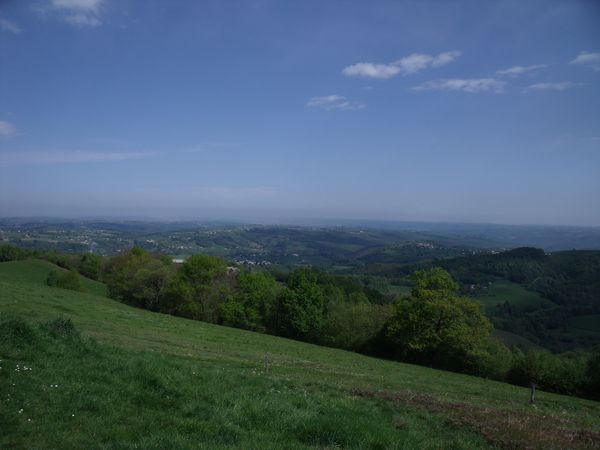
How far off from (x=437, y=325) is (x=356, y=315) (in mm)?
11645

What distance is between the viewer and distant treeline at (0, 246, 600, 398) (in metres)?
40.6

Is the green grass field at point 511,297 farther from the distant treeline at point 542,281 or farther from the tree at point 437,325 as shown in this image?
the tree at point 437,325

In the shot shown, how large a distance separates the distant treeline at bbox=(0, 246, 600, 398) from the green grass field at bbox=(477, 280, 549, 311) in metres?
77.4

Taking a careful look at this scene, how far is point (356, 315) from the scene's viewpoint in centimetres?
5284

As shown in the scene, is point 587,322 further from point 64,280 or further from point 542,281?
point 64,280

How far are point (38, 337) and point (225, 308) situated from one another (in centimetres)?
4799

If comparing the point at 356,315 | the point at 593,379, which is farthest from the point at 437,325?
the point at 593,379

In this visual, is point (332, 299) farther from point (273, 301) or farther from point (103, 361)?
point (103, 361)

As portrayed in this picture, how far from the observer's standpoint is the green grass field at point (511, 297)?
429ft

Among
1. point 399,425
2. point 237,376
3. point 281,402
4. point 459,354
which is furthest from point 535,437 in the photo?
point 459,354

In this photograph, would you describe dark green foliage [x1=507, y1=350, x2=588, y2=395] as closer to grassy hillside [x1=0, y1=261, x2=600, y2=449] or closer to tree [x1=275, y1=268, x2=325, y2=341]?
tree [x1=275, y1=268, x2=325, y2=341]

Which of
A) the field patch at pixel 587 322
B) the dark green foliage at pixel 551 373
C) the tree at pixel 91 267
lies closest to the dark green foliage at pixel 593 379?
the dark green foliage at pixel 551 373

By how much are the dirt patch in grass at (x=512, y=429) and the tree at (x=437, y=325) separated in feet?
107

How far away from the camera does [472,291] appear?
144m
